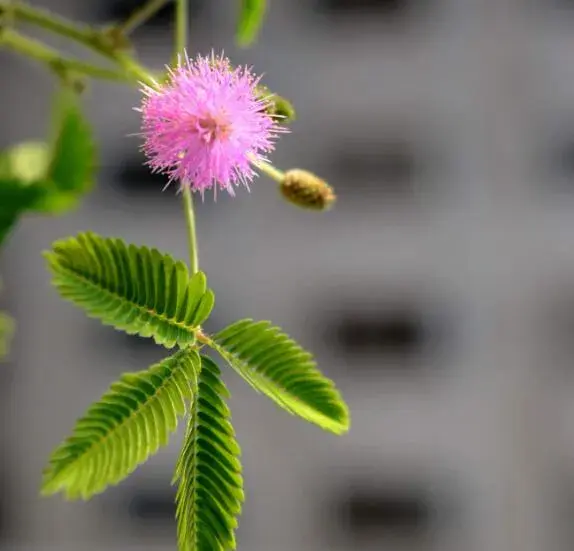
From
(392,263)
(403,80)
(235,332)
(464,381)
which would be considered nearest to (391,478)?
(464,381)

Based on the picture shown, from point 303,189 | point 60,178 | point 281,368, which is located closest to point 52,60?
point 60,178

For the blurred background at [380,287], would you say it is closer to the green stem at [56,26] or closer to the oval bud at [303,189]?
the green stem at [56,26]

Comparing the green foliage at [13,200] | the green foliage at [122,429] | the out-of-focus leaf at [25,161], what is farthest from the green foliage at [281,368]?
the out-of-focus leaf at [25,161]

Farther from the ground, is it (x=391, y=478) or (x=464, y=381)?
(x=464, y=381)

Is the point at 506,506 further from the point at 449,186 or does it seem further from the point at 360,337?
the point at 449,186

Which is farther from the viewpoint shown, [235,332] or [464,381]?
[464,381]

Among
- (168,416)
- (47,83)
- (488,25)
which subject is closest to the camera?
(168,416)

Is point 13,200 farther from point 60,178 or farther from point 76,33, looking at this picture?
point 76,33
